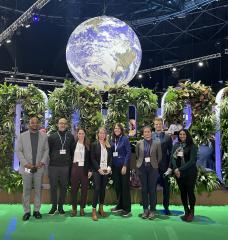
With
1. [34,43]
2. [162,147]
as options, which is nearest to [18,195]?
[162,147]

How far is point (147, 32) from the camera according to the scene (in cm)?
1980

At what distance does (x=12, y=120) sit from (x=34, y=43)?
11.9 m

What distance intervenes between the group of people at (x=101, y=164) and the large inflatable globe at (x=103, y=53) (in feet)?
9.48

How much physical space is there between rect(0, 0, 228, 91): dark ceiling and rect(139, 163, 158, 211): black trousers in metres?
11.7

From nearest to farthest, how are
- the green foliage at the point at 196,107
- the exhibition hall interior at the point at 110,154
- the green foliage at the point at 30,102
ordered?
the exhibition hall interior at the point at 110,154, the green foliage at the point at 196,107, the green foliage at the point at 30,102

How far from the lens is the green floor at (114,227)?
509cm

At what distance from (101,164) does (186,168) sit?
4.53 ft

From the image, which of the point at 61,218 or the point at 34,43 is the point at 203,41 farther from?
the point at 61,218

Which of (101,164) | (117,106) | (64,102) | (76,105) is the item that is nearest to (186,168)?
(101,164)

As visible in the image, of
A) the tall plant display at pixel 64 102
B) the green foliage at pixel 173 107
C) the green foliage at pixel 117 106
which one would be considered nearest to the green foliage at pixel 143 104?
the green foliage at pixel 117 106

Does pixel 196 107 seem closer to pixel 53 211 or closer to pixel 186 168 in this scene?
pixel 186 168

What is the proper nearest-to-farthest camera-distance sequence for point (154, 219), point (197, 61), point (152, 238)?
point (152, 238) < point (154, 219) < point (197, 61)

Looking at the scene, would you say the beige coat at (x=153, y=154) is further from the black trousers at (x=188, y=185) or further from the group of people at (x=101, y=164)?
the black trousers at (x=188, y=185)

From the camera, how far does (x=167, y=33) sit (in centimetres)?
1923
